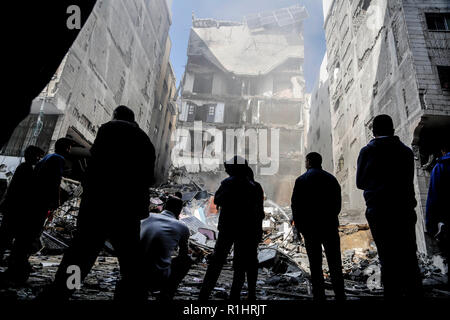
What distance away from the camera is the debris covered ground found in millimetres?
A: 3604

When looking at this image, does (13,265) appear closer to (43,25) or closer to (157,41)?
(43,25)

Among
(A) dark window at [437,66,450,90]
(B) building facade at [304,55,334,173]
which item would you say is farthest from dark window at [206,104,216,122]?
(A) dark window at [437,66,450,90]

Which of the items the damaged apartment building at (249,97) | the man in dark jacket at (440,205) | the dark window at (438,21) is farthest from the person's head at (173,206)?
the damaged apartment building at (249,97)

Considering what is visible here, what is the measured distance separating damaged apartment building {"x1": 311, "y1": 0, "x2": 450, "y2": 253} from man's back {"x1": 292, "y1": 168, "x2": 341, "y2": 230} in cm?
808

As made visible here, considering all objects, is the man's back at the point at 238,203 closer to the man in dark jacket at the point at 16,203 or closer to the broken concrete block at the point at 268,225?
the man in dark jacket at the point at 16,203

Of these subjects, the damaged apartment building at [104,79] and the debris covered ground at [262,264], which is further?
the damaged apartment building at [104,79]

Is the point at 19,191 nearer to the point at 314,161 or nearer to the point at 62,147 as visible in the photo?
the point at 62,147

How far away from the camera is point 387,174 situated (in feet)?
8.41

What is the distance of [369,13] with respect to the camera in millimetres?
14406

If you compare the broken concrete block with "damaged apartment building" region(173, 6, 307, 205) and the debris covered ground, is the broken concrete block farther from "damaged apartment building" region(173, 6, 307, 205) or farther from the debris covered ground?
"damaged apartment building" region(173, 6, 307, 205)

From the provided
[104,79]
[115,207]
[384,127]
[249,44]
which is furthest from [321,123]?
[115,207]

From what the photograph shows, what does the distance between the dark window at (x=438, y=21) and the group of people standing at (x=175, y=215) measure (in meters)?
12.1

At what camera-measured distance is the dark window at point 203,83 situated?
104 feet
